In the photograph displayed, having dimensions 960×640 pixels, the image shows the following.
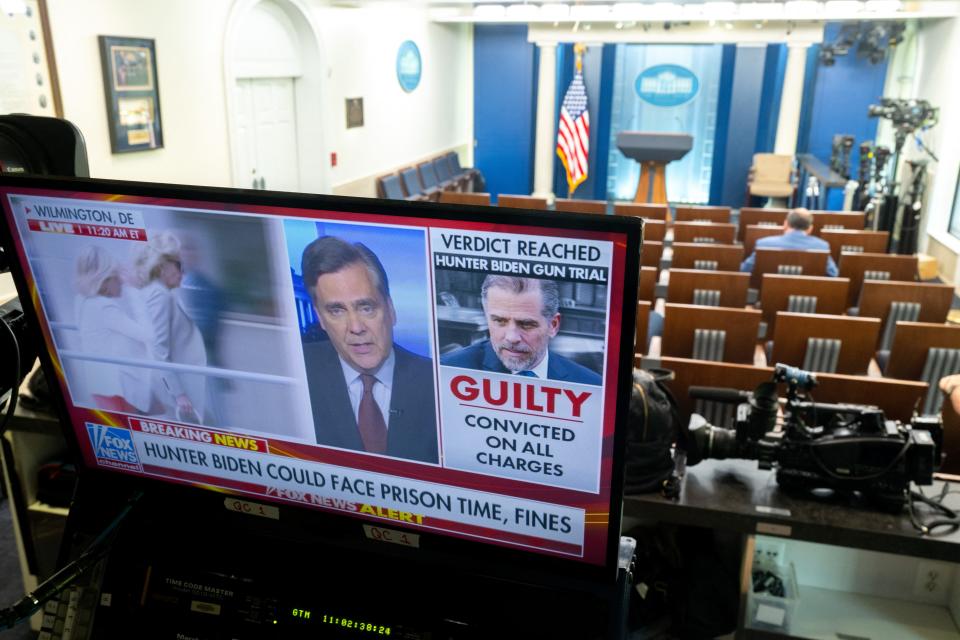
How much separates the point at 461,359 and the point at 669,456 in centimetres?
136

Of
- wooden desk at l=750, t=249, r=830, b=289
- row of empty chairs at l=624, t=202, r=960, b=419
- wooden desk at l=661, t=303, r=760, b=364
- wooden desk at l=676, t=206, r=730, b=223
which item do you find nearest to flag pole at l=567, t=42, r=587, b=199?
wooden desk at l=676, t=206, r=730, b=223

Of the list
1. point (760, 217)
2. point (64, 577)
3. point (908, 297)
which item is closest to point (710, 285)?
point (908, 297)

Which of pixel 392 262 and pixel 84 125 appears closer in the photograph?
pixel 392 262

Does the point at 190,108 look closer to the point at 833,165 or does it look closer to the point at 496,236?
the point at 496,236

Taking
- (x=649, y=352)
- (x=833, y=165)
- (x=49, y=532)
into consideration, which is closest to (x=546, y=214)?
(x=49, y=532)

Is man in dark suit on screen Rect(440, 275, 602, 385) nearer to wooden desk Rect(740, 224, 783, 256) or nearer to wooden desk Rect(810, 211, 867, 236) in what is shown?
wooden desk Rect(740, 224, 783, 256)

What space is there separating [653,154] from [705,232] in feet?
12.4

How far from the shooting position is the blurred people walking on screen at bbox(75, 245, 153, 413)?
1112 millimetres

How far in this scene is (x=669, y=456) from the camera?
7.16 ft

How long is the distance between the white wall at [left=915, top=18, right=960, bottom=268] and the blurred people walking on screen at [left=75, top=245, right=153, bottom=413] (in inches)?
351

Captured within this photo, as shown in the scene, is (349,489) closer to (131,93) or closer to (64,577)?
(64,577)

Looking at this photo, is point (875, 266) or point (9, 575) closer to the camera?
point (9, 575)

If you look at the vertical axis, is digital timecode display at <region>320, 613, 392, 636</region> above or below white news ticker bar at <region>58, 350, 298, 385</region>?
below

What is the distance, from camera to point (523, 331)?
96 centimetres
